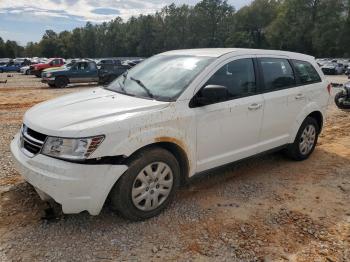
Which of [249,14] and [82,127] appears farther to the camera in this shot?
[249,14]

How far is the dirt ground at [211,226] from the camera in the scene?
10.7ft

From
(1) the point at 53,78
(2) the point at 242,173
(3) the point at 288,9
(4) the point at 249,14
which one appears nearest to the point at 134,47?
(4) the point at 249,14

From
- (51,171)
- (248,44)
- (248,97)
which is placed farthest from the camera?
(248,44)

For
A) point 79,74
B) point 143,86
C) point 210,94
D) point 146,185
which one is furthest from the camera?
point 79,74

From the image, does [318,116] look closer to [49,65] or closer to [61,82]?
[61,82]

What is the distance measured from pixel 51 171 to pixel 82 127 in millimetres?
476

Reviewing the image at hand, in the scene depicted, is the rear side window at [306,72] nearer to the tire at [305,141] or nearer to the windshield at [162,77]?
the tire at [305,141]

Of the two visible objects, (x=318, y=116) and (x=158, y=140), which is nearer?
(x=158, y=140)

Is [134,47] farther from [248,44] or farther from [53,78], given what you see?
[53,78]

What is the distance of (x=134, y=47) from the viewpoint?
10356 cm

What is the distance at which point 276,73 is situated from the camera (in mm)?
4996

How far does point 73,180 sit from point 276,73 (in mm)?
3189

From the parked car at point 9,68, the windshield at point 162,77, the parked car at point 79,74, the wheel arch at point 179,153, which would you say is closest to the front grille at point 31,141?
the wheel arch at point 179,153

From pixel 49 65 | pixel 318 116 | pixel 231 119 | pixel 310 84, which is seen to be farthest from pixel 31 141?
pixel 49 65
